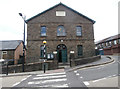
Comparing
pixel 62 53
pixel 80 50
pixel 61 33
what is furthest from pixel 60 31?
pixel 80 50

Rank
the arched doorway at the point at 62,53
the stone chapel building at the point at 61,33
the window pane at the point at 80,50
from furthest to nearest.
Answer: the window pane at the point at 80,50
the arched doorway at the point at 62,53
the stone chapel building at the point at 61,33

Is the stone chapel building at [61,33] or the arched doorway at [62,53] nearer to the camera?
the stone chapel building at [61,33]

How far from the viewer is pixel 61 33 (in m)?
16.8

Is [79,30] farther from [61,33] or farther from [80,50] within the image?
[80,50]

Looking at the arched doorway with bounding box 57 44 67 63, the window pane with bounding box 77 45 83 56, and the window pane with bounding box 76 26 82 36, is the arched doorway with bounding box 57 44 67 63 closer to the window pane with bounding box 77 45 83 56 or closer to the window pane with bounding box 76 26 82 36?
the window pane with bounding box 77 45 83 56

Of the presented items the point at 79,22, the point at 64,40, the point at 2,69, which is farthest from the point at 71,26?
the point at 2,69

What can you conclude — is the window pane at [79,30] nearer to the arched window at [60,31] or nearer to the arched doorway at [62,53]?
the arched window at [60,31]

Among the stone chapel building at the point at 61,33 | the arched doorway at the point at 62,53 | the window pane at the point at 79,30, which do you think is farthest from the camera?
the window pane at the point at 79,30

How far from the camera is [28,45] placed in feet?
52.7

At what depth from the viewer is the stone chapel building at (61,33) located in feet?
53.0

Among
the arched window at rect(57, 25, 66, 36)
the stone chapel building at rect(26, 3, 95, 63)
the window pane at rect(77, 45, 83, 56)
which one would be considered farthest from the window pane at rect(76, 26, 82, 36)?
the arched window at rect(57, 25, 66, 36)

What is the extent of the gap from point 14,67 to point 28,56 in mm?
3632

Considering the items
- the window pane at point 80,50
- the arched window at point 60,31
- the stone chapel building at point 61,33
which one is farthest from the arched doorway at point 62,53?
the window pane at point 80,50

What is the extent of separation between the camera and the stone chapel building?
16141 millimetres
